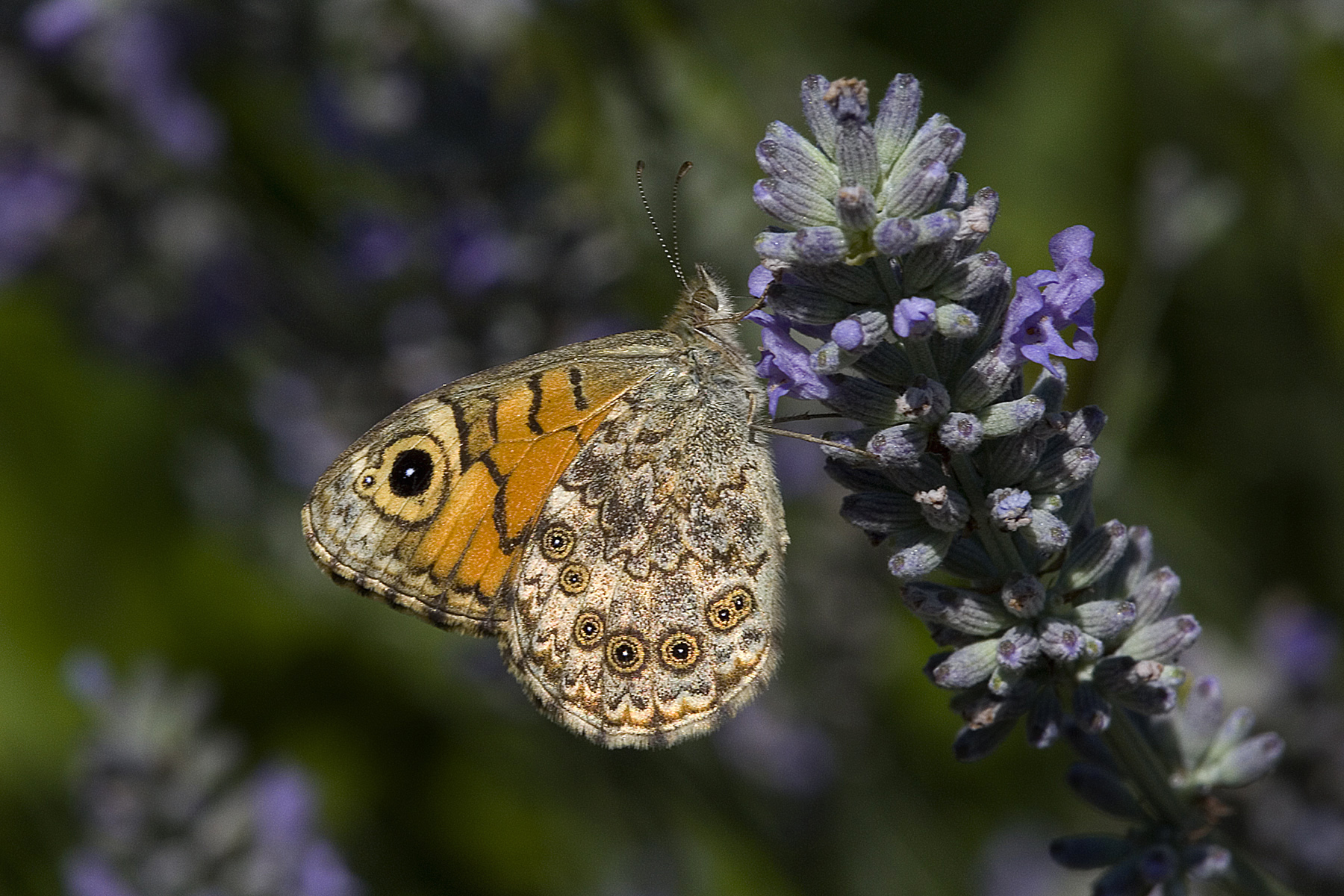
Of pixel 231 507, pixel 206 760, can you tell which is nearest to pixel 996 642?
pixel 206 760

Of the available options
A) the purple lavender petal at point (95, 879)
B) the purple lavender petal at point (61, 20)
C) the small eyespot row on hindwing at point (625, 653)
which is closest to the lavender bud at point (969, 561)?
the small eyespot row on hindwing at point (625, 653)

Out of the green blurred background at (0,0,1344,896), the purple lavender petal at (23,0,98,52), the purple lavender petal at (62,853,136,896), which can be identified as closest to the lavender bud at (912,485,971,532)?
the green blurred background at (0,0,1344,896)

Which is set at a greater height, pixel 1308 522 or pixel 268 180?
pixel 268 180

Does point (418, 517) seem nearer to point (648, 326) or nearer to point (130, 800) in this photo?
point (130, 800)

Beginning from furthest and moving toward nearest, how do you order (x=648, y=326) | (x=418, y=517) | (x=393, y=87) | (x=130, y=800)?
(x=648, y=326) → (x=393, y=87) → (x=130, y=800) → (x=418, y=517)

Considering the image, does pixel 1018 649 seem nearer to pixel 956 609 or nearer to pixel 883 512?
pixel 956 609

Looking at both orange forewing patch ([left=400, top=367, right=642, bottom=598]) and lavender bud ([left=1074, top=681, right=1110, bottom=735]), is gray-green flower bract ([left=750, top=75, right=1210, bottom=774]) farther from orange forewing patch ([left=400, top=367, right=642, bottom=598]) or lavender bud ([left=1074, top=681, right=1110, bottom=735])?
orange forewing patch ([left=400, top=367, right=642, bottom=598])

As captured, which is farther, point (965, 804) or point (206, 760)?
point (965, 804)
